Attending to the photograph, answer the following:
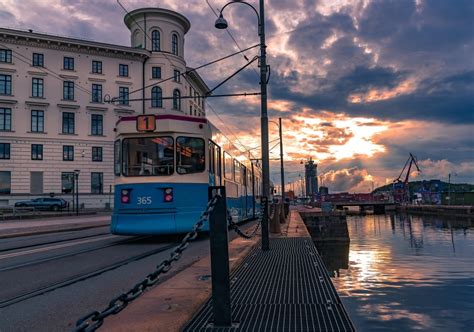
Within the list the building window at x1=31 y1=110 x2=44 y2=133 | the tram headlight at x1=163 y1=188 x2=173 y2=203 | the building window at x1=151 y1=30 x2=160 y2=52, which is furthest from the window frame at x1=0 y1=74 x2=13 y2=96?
the tram headlight at x1=163 y1=188 x2=173 y2=203

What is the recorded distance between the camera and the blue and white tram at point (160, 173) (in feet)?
39.7

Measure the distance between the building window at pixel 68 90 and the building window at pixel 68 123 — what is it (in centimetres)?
206

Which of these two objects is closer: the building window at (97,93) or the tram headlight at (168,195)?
the tram headlight at (168,195)

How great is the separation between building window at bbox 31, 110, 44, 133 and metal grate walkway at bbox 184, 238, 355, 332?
161 feet

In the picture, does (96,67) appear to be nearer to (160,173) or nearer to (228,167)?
(228,167)

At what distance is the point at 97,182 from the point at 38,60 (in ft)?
52.0

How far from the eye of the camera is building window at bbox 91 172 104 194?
53.6 meters

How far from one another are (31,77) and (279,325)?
54883mm

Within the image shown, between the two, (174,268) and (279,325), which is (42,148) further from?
(279,325)

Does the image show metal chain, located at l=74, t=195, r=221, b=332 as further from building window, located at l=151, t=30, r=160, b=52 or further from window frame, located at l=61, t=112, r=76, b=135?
building window, located at l=151, t=30, r=160, b=52

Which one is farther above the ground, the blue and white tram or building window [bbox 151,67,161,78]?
building window [bbox 151,67,161,78]

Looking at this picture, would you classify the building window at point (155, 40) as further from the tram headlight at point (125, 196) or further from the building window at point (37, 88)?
the tram headlight at point (125, 196)

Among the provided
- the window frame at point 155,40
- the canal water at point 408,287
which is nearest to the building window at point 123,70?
the window frame at point 155,40

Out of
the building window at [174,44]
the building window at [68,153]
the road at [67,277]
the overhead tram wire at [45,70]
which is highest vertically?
the building window at [174,44]
